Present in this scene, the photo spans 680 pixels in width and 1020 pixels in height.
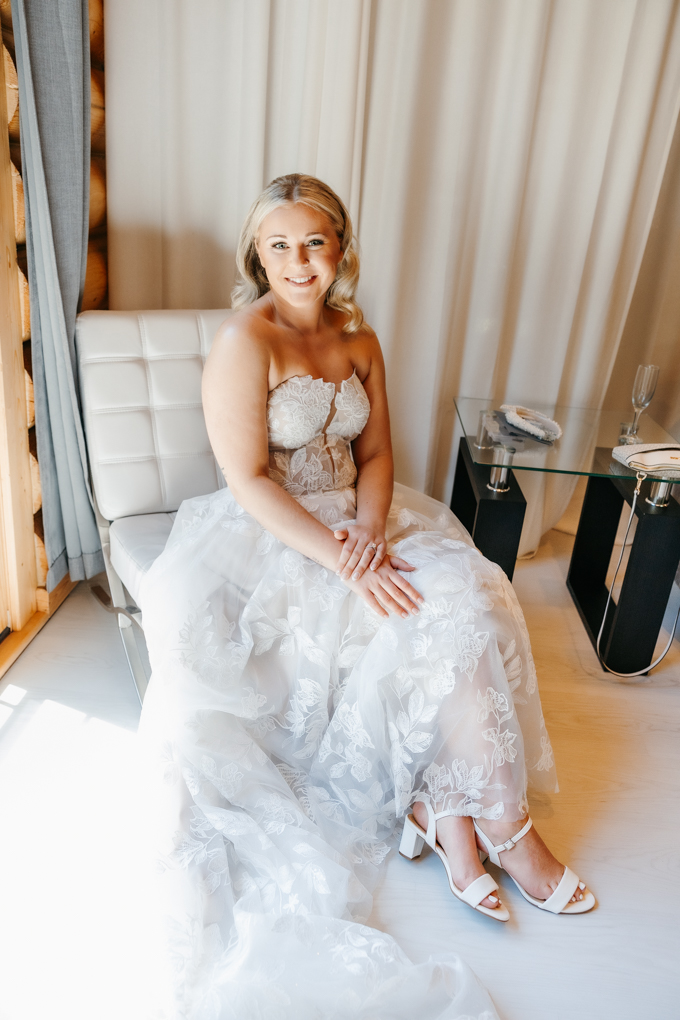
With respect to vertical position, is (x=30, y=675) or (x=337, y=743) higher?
(x=337, y=743)

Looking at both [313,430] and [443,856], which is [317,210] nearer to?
[313,430]

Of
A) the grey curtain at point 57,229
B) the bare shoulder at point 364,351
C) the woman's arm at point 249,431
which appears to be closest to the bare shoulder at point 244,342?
the woman's arm at point 249,431

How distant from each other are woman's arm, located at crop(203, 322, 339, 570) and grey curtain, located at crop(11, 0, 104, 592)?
547mm

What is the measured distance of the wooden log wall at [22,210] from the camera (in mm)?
1820

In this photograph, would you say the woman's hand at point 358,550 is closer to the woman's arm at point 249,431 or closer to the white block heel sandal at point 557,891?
the woman's arm at point 249,431

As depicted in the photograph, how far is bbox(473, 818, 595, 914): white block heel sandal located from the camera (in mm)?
1529

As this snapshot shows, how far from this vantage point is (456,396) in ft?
9.21

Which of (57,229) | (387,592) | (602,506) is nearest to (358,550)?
(387,592)

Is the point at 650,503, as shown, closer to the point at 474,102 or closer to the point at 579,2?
the point at 474,102

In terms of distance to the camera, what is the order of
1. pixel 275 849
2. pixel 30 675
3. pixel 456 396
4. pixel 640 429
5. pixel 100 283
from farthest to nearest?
pixel 456 396, pixel 640 429, pixel 100 283, pixel 30 675, pixel 275 849

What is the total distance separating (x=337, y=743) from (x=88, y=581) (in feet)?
4.12

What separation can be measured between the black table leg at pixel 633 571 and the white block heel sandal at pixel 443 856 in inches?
38.6

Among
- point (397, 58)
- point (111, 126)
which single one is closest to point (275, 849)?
point (111, 126)

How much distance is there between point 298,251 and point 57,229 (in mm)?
691
